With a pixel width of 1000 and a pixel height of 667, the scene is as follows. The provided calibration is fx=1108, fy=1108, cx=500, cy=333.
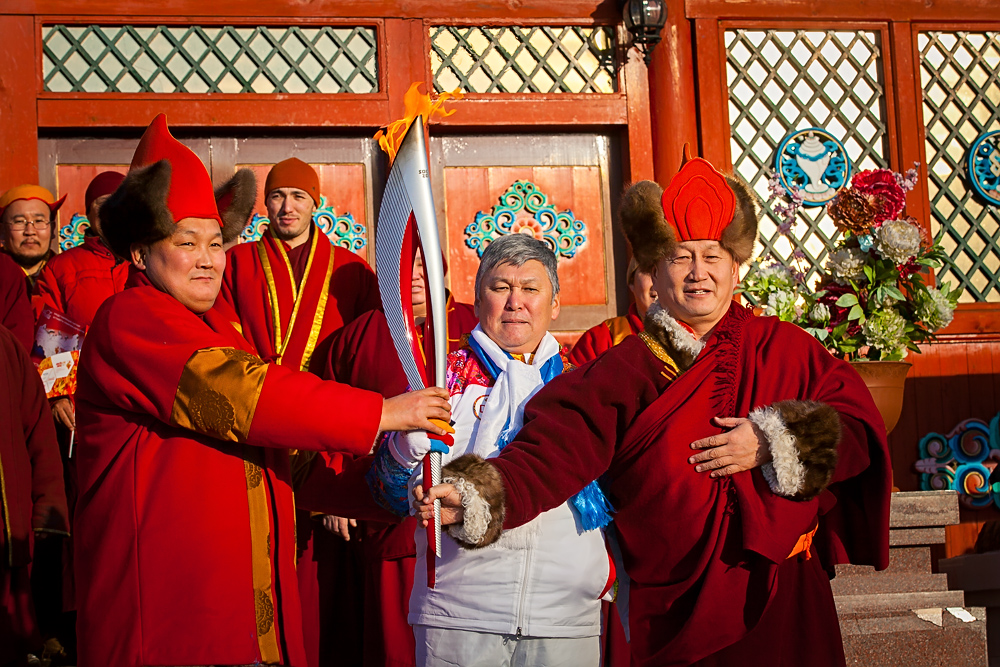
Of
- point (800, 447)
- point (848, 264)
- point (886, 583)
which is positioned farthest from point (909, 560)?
point (800, 447)

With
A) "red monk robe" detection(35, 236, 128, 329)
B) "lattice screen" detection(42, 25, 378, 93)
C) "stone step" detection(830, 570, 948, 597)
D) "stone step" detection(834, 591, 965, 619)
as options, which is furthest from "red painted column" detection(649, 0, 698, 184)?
"red monk robe" detection(35, 236, 128, 329)

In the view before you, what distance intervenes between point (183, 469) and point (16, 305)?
102 inches

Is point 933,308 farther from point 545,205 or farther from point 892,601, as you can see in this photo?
point 545,205

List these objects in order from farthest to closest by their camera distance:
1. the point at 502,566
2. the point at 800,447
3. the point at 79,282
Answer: the point at 79,282, the point at 502,566, the point at 800,447

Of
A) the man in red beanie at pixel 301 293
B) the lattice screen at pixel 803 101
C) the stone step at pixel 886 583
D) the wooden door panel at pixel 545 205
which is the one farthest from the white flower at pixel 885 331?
the man in red beanie at pixel 301 293

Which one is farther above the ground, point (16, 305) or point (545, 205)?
point (545, 205)

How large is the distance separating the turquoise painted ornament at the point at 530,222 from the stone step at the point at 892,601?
8.31 ft

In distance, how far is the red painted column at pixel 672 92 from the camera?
19.3 ft

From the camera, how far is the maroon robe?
8.09 feet

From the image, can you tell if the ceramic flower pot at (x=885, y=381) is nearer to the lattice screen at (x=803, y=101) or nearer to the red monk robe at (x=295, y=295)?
the lattice screen at (x=803, y=101)

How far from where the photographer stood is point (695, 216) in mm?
2705

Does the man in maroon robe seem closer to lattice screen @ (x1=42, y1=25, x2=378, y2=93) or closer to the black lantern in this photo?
→ the black lantern

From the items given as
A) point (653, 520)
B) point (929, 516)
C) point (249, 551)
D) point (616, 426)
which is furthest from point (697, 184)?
point (929, 516)

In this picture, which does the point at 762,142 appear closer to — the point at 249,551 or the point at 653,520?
the point at 653,520
